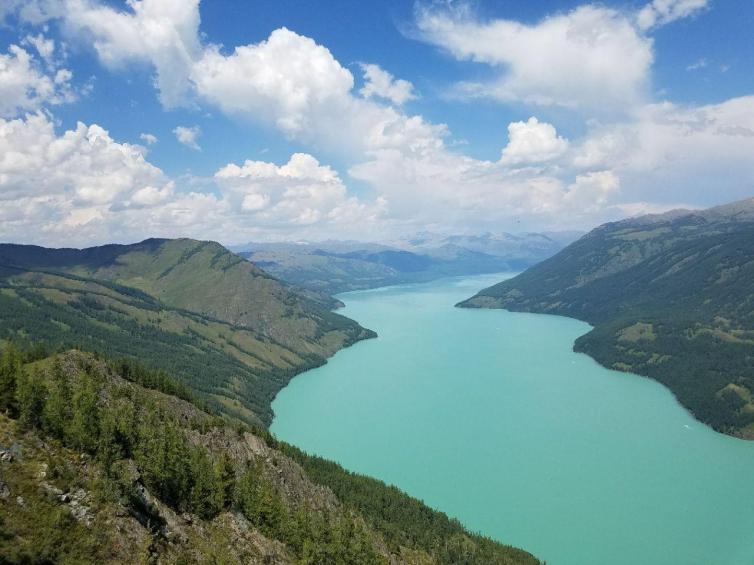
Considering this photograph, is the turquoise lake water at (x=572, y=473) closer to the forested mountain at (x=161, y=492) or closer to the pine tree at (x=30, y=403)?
the forested mountain at (x=161, y=492)

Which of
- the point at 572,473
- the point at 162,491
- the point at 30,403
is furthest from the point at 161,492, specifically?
the point at 572,473

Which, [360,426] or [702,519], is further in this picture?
[360,426]

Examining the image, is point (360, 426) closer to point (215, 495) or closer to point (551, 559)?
point (551, 559)

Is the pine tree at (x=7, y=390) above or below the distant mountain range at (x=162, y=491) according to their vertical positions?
above

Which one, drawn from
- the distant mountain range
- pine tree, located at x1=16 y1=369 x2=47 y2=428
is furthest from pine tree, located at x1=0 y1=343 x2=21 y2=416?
pine tree, located at x1=16 y1=369 x2=47 y2=428

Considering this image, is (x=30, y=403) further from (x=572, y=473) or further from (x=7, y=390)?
(x=572, y=473)

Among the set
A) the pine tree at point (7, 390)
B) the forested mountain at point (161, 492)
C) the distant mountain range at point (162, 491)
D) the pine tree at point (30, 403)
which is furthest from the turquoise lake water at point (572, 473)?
the pine tree at point (7, 390)

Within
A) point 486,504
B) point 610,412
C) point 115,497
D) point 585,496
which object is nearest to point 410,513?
point 486,504

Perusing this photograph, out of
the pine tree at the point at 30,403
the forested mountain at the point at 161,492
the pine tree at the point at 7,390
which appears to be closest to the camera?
the forested mountain at the point at 161,492
